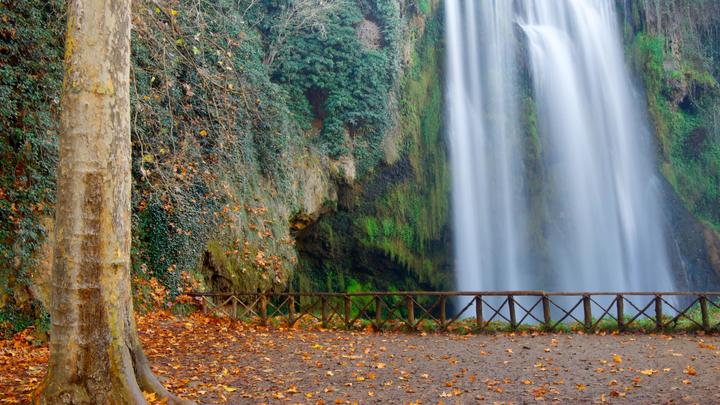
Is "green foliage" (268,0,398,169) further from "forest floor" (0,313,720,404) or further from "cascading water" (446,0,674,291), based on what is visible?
"forest floor" (0,313,720,404)

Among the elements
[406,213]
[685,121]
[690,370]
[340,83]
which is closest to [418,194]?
[406,213]

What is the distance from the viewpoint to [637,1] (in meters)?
24.3

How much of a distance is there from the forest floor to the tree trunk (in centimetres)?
128

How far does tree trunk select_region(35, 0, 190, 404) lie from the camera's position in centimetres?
464

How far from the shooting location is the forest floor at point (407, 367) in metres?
6.15

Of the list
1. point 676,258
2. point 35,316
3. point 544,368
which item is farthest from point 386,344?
point 676,258

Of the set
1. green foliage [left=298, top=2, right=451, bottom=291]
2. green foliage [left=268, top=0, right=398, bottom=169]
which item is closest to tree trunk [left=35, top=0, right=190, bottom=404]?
green foliage [left=268, top=0, right=398, bottom=169]

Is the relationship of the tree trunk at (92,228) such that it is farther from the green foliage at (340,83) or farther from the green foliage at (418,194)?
the green foliage at (418,194)

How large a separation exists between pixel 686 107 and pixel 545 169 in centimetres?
801

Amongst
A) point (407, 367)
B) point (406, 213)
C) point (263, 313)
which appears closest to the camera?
point (407, 367)

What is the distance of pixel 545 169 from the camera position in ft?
70.0

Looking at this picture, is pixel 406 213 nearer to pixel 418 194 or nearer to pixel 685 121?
pixel 418 194

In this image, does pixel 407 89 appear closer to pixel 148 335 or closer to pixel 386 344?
pixel 386 344

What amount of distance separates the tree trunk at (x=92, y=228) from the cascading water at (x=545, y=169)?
52.2 feet
